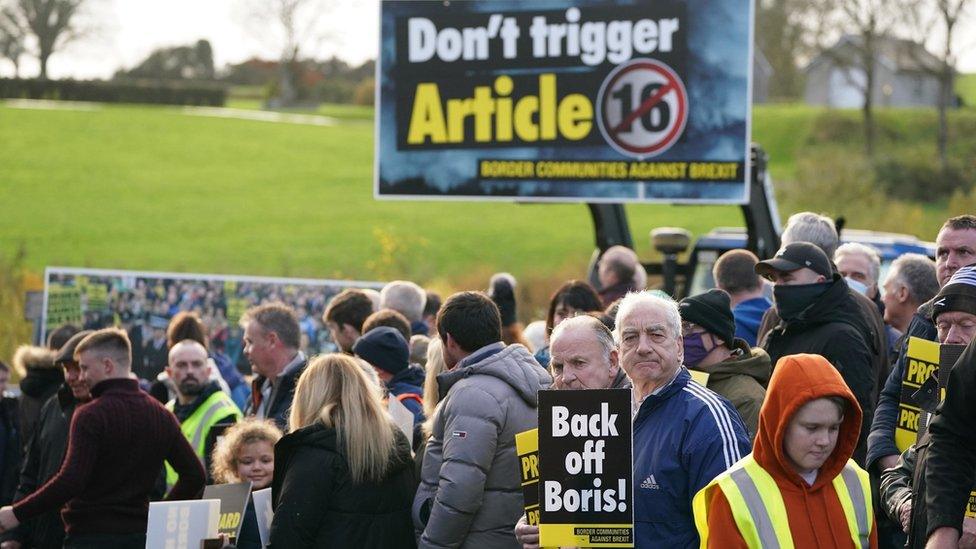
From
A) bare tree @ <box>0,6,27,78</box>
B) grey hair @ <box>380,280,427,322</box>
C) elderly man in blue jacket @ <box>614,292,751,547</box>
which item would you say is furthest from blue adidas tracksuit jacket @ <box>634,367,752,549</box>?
bare tree @ <box>0,6,27,78</box>

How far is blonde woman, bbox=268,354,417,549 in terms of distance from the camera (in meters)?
6.20

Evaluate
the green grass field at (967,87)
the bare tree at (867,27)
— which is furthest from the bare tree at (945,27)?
the green grass field at (967,87)

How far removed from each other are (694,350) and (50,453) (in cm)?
425

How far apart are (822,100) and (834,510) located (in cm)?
9178

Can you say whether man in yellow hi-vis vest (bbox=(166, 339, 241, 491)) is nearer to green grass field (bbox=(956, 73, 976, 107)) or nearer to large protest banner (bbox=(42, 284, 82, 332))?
large protest banner (bbox=(42, 284, 82, 332))

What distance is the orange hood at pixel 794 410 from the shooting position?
14.5 feet

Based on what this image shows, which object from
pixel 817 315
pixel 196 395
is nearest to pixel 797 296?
pixel 817 315

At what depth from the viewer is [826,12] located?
55.6 meters

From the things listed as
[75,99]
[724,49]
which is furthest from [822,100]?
[724,49]

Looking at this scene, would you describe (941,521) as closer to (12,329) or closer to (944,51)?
(12,329)

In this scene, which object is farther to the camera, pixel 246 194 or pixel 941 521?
pixel 246 194

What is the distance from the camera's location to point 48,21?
72.4m

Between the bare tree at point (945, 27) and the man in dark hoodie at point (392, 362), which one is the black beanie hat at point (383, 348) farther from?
the bare tree at point (945, 27)

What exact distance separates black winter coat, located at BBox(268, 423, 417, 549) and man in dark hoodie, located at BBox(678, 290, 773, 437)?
136 centimetres
